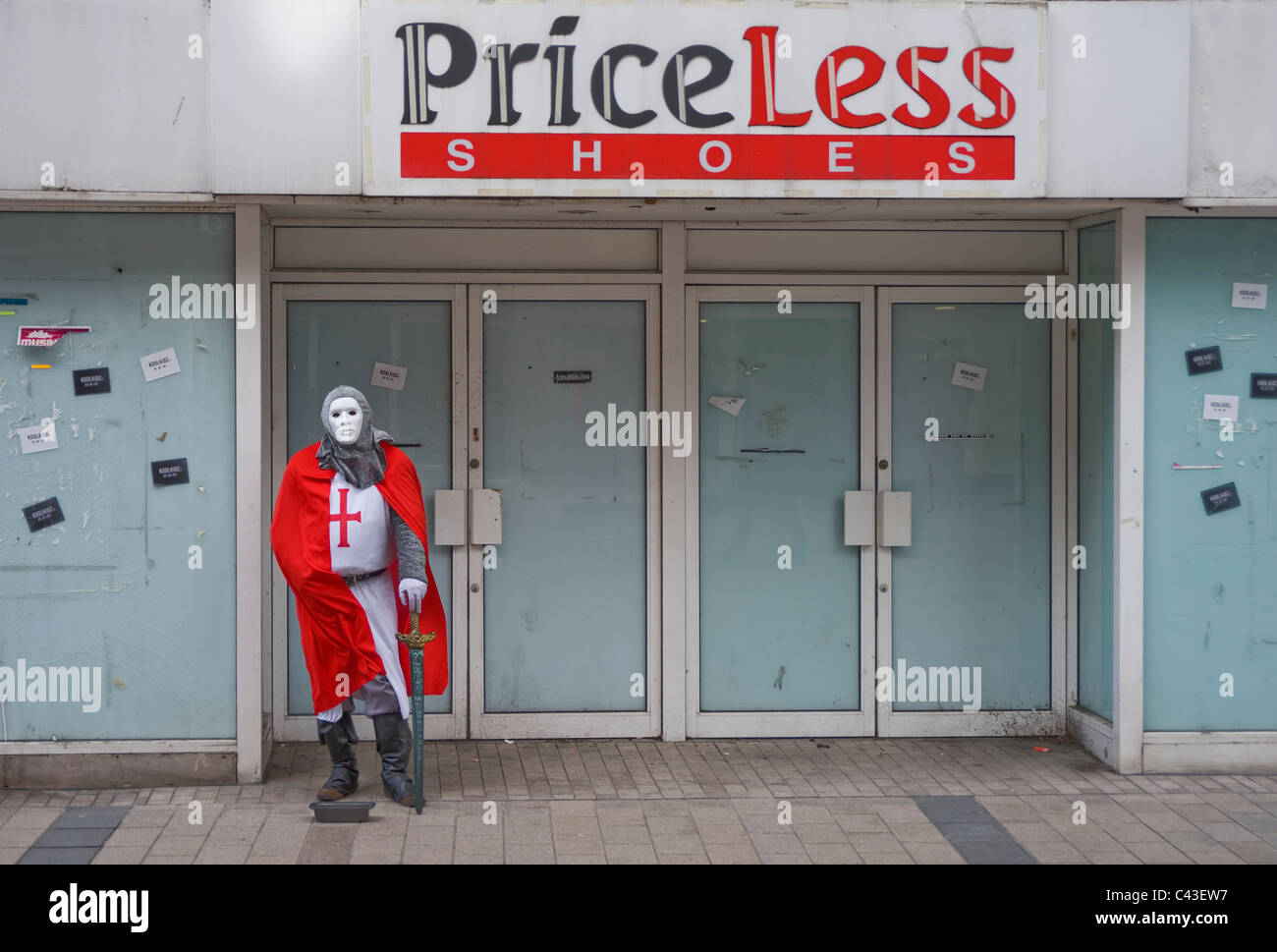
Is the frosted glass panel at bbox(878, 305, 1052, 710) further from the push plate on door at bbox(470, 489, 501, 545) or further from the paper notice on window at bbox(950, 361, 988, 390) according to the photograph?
the push plate on door at bbox(470, 489, 501, 545)

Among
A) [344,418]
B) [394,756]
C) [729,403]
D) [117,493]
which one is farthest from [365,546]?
[729,403]

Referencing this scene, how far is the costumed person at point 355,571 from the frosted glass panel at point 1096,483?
11.1ft

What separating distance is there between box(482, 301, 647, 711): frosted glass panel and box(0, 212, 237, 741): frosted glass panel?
1.43 m

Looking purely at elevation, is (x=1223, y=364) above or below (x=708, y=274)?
below

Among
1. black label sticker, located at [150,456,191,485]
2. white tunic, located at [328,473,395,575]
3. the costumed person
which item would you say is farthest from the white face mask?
black label sticker, located at [150,456,191,485]

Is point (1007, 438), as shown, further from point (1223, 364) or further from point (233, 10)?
point (233, 10)

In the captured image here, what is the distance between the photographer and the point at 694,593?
7.24 metres

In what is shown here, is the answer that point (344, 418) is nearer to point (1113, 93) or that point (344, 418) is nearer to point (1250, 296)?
point (1113, 93)

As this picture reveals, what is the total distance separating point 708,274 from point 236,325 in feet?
7.92

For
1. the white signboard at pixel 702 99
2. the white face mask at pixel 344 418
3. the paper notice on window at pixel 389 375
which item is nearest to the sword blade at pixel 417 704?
the white face mask at pixel 344 418

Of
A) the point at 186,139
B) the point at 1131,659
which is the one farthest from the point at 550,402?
the point at 1131,659

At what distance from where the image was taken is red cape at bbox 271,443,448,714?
19.6ft

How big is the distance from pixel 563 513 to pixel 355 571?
1.50 metres

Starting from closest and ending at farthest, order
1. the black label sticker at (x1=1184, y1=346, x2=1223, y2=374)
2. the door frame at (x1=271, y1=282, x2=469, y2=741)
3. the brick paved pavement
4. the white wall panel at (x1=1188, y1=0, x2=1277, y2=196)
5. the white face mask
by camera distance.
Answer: the brick paved pavement, the white face mask, the white wall panel at (x1=1188, y1=0, x2=1277, y2=196), the black label sticker at (x1=1184, y1=346, x2=1223, y2=374), the door frame at (x1=271, y1=282, x2=469, y2=741)
